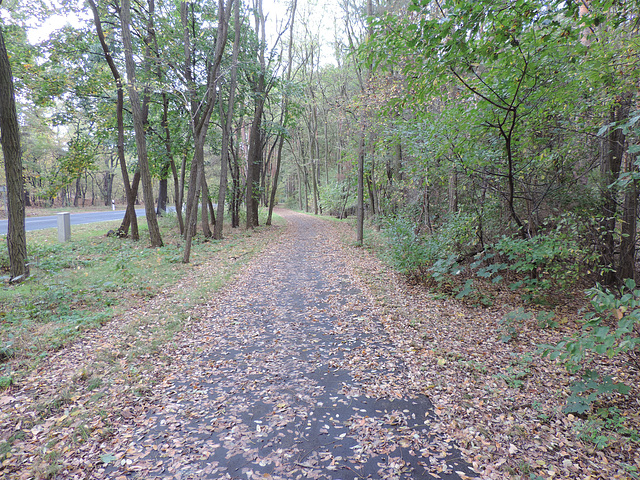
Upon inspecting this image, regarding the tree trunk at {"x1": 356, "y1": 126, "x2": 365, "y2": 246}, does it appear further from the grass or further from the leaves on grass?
the leaves on grass

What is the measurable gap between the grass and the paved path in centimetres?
139

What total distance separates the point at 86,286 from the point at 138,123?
6.32 metres

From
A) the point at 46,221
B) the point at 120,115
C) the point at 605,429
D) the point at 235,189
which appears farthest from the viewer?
the point at 46,221

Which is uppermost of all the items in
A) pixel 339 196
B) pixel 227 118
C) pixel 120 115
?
pixel 227 118

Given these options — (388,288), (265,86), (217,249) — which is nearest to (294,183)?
(265,86)

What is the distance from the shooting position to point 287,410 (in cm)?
353

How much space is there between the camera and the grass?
4.93m

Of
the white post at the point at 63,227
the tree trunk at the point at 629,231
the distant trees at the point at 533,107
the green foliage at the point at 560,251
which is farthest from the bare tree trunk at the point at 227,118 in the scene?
the tree trunk at the point at 629,231

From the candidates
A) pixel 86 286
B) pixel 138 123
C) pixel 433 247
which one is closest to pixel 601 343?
pixel 433 247

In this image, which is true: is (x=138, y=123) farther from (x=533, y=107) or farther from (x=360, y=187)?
(x=533, y=107)

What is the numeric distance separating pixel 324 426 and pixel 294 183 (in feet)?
158

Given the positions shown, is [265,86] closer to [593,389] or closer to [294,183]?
[593,389]

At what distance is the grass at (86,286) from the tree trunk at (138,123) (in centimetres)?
122

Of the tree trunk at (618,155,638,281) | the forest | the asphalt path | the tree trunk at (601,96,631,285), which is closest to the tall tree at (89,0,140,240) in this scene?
the forest
